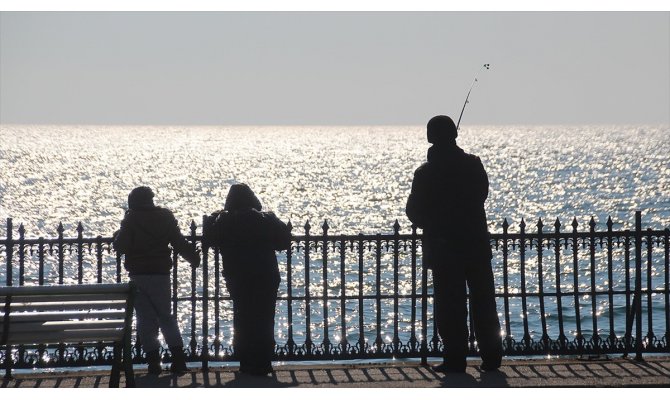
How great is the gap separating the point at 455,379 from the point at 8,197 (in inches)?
3453

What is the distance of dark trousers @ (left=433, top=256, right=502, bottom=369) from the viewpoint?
9844 millimetres

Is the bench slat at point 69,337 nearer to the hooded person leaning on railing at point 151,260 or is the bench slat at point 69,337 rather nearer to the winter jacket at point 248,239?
the hooded person leaning on railing at point 151,260

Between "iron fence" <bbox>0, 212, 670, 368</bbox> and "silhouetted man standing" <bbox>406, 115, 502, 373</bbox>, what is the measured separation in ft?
1.77

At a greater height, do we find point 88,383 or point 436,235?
point 436,235

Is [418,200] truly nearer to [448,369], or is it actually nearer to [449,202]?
[449,202]

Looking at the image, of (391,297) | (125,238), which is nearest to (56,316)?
(125,238)

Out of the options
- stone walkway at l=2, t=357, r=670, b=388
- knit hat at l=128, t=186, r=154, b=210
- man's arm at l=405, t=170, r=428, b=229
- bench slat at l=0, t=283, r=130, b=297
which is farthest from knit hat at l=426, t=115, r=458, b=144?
bench slat at l=0, t=283, r=130, b=297

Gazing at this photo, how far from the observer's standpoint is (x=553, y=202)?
86312 millimetres

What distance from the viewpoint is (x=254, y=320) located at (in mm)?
10055

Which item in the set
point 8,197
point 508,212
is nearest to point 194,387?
point 508,212

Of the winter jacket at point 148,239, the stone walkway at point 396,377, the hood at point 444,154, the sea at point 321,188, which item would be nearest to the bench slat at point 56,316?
the stone walkway at point 396,377

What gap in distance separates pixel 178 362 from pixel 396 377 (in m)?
1.73

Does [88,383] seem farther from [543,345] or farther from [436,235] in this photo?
[543,345]

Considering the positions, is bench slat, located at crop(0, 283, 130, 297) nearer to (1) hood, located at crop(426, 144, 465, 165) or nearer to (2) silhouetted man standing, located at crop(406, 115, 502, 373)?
(2) silhouetted man standing, located at crop(406, 115, 502, 373)
